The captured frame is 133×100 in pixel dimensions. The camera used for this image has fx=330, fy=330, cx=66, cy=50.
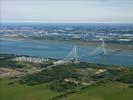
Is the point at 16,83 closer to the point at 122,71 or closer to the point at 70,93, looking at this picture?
the point at 70,93

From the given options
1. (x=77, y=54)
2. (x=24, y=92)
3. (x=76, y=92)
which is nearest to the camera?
(x=76, y=92)

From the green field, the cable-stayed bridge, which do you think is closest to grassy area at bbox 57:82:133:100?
the green field

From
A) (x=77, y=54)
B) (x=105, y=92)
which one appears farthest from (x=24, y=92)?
(x=77, y=54)

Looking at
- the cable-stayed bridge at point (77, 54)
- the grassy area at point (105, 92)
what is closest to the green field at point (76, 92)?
the grassy area at point (105, 92)

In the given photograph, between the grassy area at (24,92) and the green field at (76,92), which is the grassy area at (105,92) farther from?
the grassy area at (24,92)

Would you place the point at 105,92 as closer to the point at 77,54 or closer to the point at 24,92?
the point at 24,92

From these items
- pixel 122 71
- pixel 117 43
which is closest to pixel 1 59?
pixel 122 71
